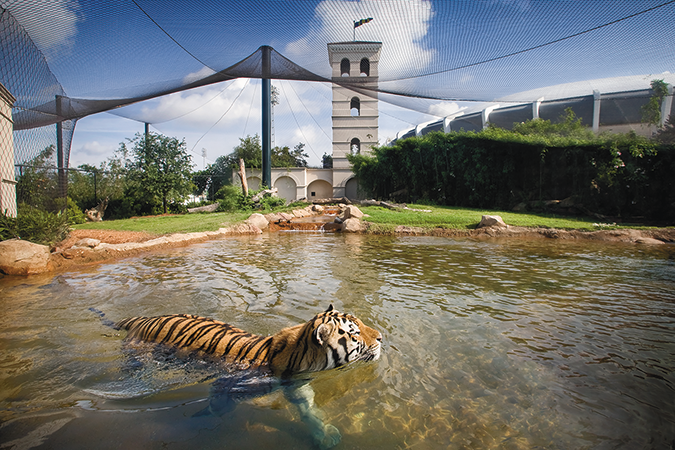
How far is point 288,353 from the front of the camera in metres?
1.95

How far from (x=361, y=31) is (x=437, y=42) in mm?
1285

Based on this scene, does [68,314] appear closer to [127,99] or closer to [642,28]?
[127,99]

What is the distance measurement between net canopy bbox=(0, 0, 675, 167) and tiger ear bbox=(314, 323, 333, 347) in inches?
176

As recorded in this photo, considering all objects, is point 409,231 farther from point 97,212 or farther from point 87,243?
point 97,212

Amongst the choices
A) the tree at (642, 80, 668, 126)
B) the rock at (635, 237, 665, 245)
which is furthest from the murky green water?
the tree at (642, 80, 668, 126)

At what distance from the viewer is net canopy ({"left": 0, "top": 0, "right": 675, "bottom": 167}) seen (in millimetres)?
4191

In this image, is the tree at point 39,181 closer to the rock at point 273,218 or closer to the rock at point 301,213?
the rock at point 273,218

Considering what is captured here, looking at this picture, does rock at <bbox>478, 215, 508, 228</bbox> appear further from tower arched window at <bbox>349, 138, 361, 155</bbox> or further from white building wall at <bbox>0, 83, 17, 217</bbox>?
tower arched window at <bbox>349, 138, 361, 155</bbox>

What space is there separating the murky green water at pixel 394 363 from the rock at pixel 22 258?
27 centimetres

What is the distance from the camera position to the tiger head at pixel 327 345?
1.78 m

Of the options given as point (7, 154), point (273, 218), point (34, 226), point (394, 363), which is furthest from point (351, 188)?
point (394, 363)

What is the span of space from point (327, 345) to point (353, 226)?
27.7 feet

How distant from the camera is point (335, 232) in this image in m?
10.4

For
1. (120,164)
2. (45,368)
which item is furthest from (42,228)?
(120,164)
